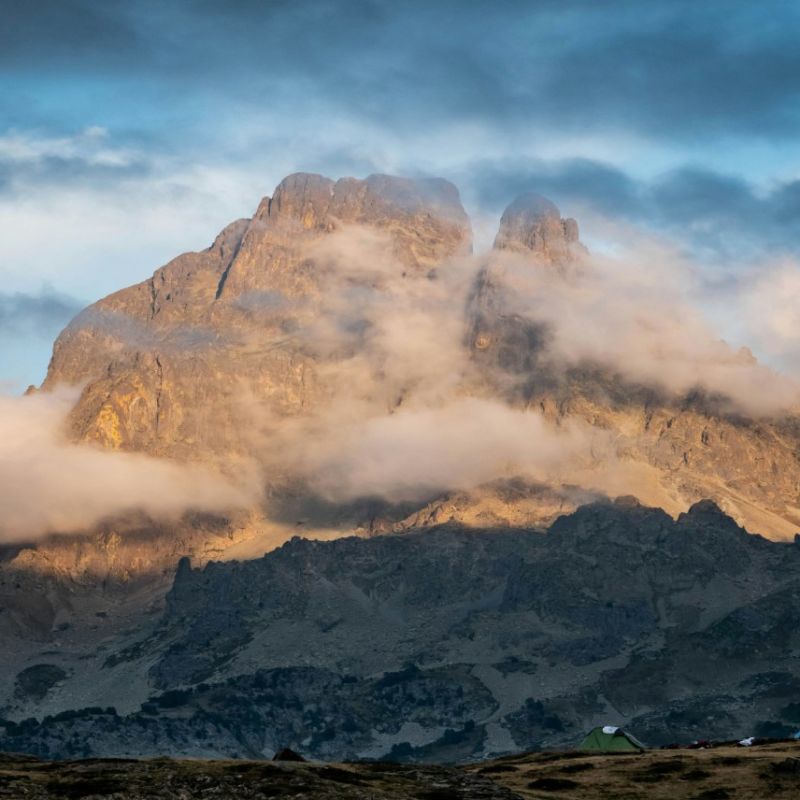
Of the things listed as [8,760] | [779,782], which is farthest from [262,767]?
[779,782]

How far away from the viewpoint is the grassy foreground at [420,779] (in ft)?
419

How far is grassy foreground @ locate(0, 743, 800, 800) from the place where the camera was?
12769cm

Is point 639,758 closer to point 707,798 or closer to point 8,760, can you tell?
point 707,798

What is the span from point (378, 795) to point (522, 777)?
34.5 metres

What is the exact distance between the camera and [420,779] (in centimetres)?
14888

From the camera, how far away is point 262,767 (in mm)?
140125

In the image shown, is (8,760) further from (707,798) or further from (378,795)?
(707,798)

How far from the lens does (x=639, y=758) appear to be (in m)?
171

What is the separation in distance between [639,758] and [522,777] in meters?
16.1

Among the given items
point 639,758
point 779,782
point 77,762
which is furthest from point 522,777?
point 77,762

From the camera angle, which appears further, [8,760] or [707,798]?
[8,760]

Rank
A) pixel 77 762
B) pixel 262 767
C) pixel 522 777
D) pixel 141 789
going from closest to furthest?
pixel 141 789
pixel 262 767
pixel 77 762
pixel 522 777

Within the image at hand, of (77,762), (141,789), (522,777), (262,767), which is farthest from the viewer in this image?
(522,777)

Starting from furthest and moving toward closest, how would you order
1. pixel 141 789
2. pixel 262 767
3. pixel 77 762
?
pixel 77 762, pixel 262 767, pixel 141 789
